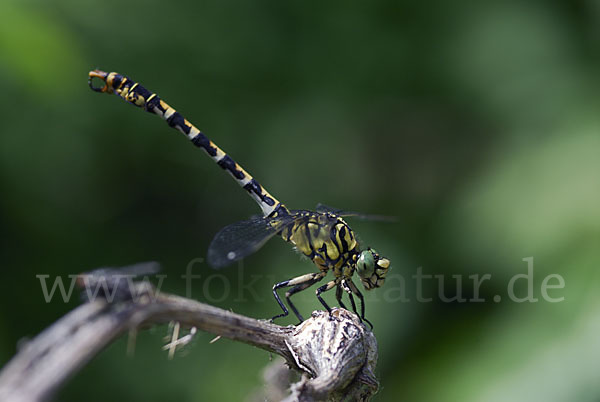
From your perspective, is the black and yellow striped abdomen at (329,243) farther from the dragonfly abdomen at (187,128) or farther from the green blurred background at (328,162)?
the green blurred background at (328,162)

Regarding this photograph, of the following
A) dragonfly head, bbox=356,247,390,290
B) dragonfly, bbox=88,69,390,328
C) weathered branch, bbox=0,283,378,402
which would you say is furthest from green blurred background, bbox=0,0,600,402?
weathered branch, bbox=0,283,378,402

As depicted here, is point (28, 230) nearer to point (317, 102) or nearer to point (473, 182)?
point (317, 102)

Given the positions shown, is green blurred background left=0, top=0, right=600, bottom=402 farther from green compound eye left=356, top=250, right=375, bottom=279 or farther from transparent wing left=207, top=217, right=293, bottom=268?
green compound eye left=356, top=250, right=375, bottom=279

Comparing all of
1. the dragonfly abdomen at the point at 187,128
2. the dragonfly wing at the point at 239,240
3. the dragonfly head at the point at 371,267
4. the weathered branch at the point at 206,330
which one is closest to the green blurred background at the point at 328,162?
the dragonfly abdomen at the point at 187,128

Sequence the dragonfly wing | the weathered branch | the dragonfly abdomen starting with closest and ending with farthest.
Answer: the weathered branch → the dragonfly wing → the dragonfly abdomen

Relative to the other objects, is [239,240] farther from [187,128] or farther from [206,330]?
[206,330]
